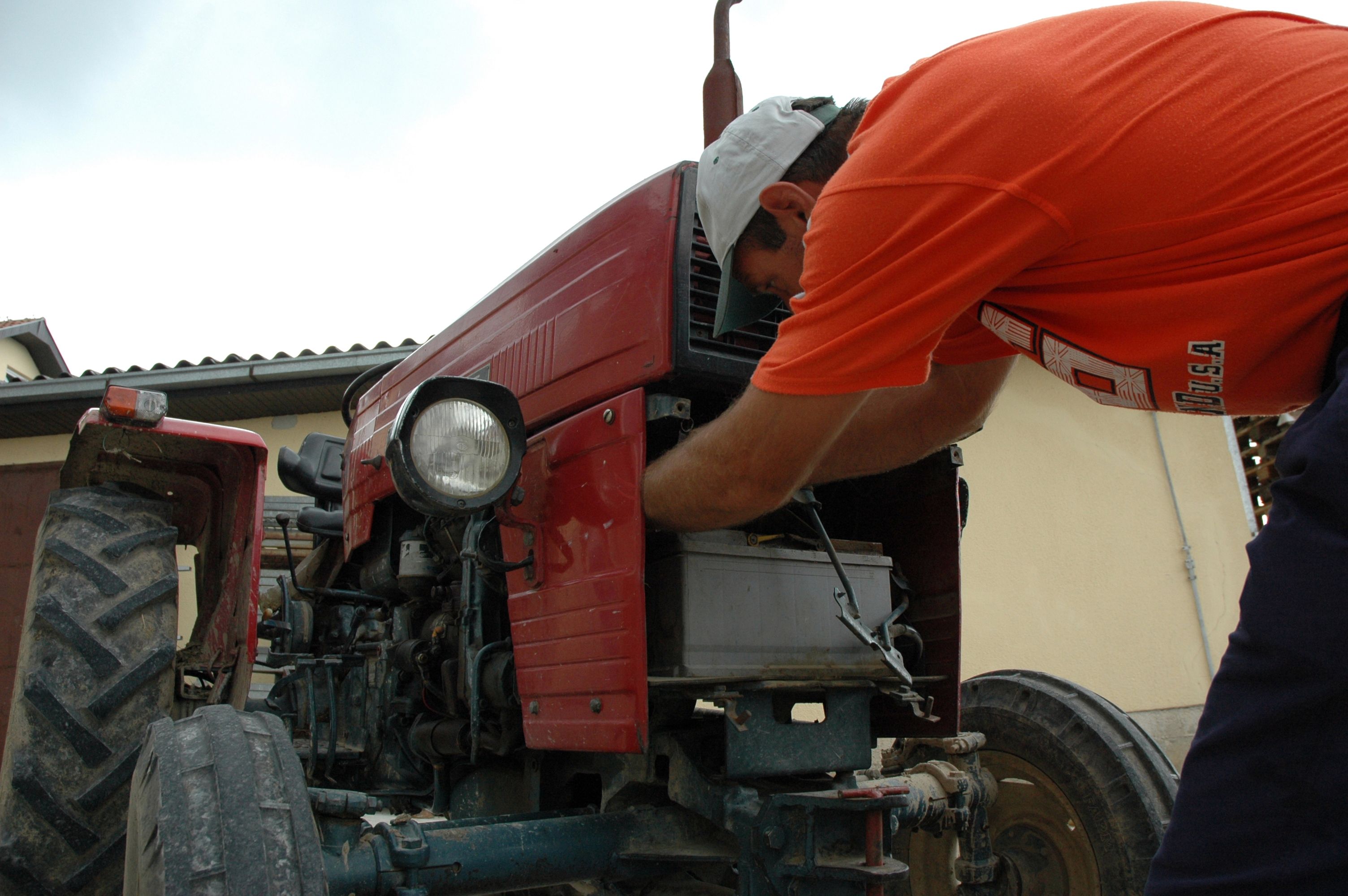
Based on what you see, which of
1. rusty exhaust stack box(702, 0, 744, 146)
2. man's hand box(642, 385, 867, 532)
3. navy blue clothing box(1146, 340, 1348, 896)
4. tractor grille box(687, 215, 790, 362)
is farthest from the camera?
rusty exhaust stack box(702, 0, 744, 146)

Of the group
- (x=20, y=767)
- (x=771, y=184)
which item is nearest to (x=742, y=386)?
(x=771, y=184)

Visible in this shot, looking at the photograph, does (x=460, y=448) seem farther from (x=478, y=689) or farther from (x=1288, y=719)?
(x=1288, y=719)

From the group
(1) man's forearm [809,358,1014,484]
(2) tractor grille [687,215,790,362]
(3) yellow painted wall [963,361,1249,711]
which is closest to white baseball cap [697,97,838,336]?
(2) tractor grille [687,215,790,362]

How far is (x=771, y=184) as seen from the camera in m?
1.45

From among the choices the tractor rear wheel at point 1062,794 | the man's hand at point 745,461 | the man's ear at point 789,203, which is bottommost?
the tractor rear wheel at point 1062,794

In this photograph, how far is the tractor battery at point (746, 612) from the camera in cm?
175

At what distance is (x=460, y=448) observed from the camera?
177 cm

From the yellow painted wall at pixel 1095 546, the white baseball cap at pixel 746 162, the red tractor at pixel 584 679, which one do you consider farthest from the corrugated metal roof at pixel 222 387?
the white baseball cap at pixel 746 162

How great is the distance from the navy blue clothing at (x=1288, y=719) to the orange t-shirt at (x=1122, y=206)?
0.42 ft

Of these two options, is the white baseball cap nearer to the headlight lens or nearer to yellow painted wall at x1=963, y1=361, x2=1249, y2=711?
the headlight lens

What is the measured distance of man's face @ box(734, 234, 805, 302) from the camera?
1528mm

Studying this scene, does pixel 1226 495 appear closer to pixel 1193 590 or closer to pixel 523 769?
pixel 1193 590

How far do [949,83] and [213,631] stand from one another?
227 cm

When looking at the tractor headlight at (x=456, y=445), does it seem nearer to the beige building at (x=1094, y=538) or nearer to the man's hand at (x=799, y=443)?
Result: the man's hand at (x=799, y=443)
